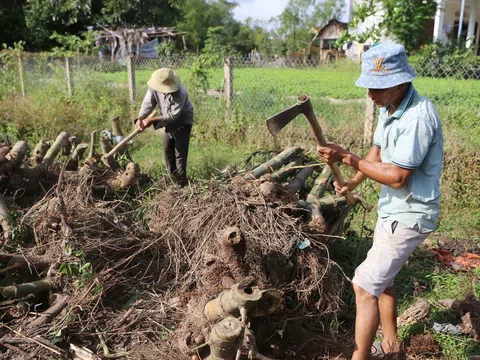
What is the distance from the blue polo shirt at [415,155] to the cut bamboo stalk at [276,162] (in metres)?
1.61

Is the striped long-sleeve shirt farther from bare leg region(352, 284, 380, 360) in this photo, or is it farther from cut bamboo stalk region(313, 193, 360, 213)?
bare leg region(352, 284, 380, 360)

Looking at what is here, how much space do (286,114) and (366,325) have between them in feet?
4.58

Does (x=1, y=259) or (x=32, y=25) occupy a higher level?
(x=32, y=25)

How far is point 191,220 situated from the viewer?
11.5 ft

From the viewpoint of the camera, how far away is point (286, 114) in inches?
112

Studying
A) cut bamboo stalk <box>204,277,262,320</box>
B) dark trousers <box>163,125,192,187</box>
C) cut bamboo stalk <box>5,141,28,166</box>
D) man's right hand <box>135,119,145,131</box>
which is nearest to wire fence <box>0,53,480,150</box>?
dark trousers <box>163,125,192,187</box>

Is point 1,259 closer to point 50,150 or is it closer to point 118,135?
point 50,150

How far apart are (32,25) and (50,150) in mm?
25921

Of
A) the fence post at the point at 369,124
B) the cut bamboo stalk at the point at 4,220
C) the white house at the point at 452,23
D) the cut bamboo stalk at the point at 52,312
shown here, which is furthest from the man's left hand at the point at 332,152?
the white house at the point at 452,23

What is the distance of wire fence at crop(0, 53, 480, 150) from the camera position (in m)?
6.20

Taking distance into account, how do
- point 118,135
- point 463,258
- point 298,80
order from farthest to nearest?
point 298,80 < point 118,135 < point 463,258

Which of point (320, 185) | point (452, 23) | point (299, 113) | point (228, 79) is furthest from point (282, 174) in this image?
point (452, 23)

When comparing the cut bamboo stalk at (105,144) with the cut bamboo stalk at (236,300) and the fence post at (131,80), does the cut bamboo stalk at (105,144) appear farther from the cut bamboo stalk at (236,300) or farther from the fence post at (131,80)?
the fence post at (131,80)

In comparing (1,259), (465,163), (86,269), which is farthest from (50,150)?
(465,163)
